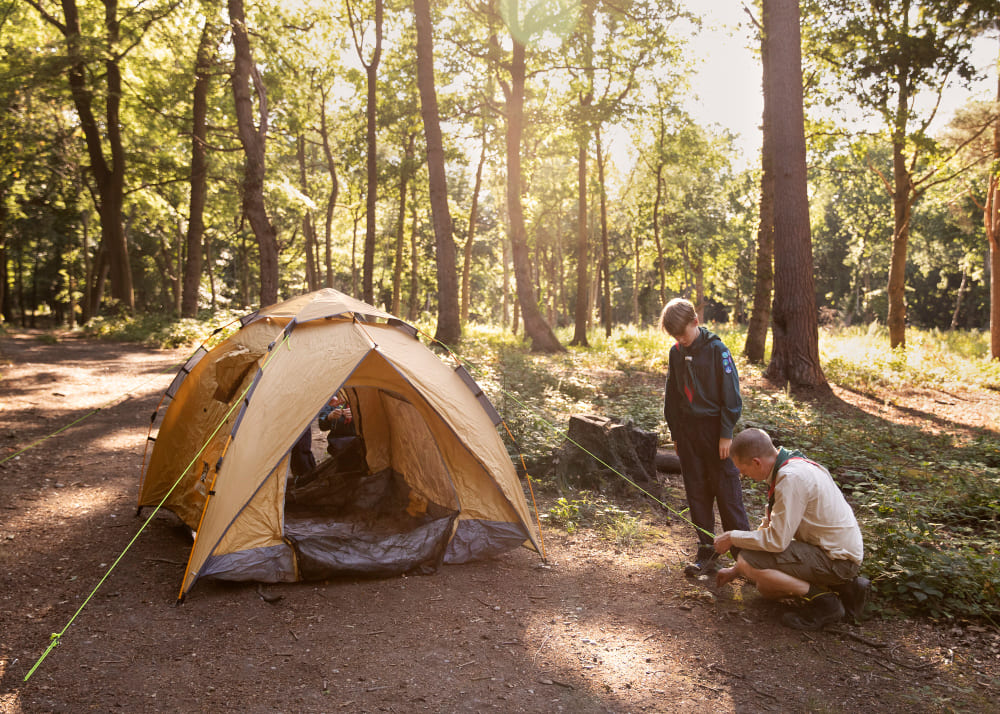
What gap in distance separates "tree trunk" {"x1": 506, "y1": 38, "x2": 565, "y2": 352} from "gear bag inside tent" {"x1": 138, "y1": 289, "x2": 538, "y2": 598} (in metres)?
11.1

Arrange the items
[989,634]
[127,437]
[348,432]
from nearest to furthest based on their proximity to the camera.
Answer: [989,634] → [348,432] → [127,437]

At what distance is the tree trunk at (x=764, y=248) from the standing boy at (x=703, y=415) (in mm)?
10339

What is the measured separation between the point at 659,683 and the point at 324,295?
14.0ft

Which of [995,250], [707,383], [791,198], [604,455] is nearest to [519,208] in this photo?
[791,198]

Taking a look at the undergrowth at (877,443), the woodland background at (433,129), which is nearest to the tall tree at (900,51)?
the woodland background at (433,129)

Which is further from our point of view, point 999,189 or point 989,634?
point 999,189

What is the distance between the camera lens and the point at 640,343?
65.6ft

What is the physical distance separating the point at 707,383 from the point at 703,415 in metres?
0.24

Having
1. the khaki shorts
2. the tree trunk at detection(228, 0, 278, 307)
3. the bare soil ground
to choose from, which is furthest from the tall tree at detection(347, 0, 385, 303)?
the khaki shorts

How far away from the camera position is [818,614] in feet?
13.3

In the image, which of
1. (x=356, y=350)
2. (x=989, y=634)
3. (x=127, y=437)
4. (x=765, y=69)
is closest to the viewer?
(x=989, y=634)

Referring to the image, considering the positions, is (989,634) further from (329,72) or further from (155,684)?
(329,72)

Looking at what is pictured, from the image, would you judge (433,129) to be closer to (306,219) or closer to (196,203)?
(196,203)

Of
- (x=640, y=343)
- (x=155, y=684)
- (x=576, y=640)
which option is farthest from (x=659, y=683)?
(x=640, y=343)
